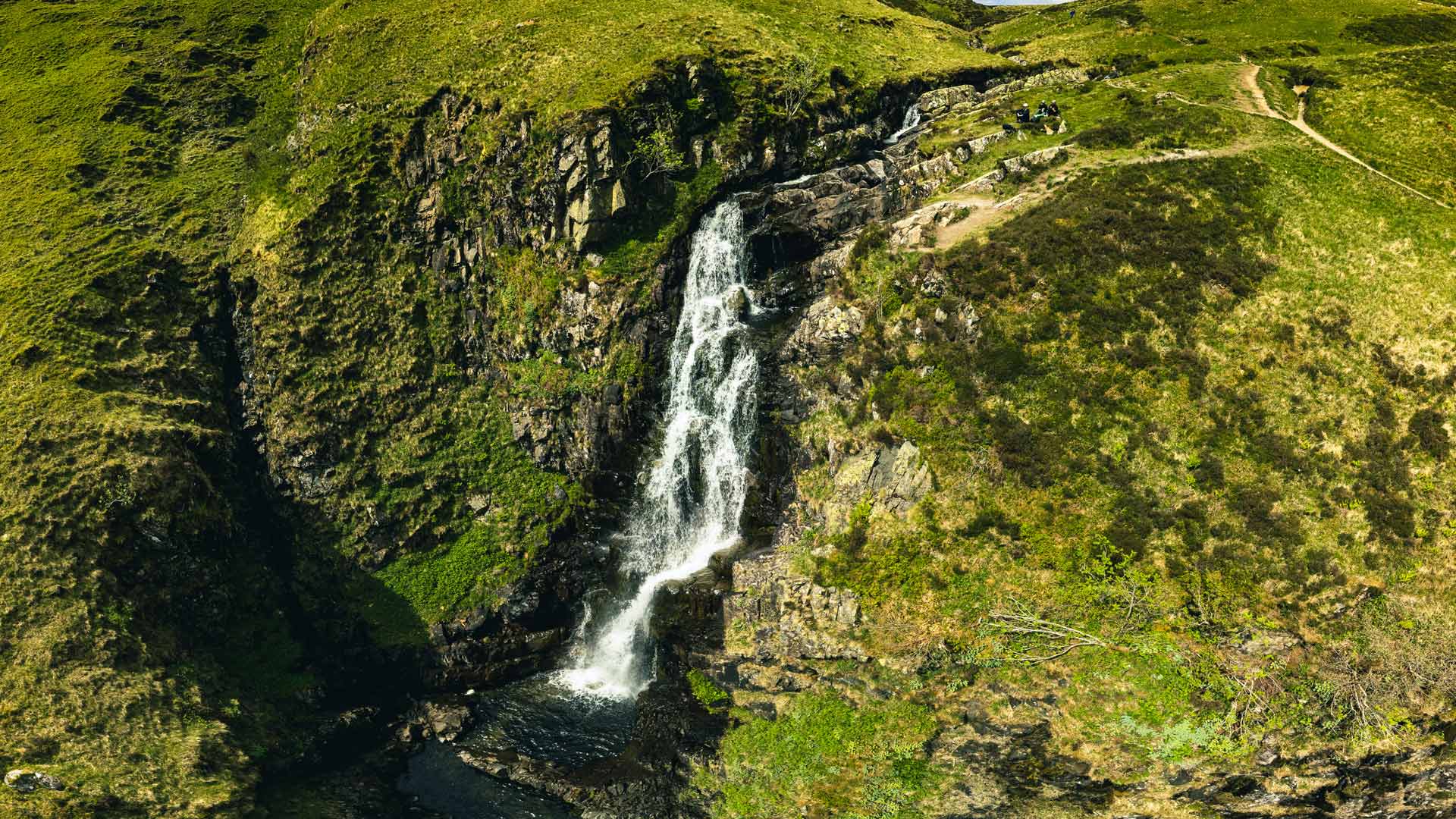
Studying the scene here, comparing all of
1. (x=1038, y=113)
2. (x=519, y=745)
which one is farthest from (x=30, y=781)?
(x=1038, y=113)

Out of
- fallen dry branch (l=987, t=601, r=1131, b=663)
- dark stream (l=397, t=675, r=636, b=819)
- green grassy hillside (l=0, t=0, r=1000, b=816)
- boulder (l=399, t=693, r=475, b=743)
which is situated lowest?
dark stream (l=397, t=675, r=636, b=819)

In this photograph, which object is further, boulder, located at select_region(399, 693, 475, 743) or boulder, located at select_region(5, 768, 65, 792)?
boulder, located at select_region(399, 693, 475, 743)

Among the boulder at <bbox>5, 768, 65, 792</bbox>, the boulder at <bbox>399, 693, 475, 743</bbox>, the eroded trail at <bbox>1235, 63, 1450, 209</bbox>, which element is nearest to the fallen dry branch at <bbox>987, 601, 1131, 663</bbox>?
the boulder at <bbox>399, 693, 475, 743</bbox>

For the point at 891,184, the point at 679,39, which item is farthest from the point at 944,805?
the point at 679,39

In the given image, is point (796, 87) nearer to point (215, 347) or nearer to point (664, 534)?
point (664, 534)

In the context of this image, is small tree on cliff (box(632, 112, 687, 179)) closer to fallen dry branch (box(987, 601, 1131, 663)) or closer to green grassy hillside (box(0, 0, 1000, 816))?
green grassy hillside (box(0, 0, 1000, 816))

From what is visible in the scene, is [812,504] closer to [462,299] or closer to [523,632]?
[523,632]

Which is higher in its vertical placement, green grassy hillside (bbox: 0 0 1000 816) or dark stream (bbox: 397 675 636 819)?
green grassy hillside (bbox: 0 0 1000 816)

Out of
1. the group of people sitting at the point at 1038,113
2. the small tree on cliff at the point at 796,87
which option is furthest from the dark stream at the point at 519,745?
the group of people sitting at the point at 1038,113
